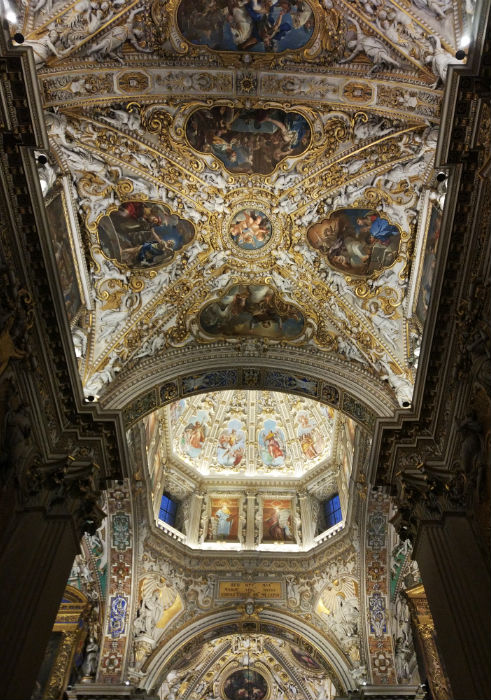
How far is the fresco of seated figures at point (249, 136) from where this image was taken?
10.7 meters

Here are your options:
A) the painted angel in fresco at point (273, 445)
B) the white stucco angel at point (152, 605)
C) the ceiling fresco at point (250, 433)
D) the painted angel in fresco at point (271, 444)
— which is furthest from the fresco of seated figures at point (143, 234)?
the painted angel in fresco at point (273, 445)

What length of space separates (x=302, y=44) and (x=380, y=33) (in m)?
1.34

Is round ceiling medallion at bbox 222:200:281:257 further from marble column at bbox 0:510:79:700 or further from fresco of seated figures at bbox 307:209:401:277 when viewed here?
marble column at bbox 0:510:79:700

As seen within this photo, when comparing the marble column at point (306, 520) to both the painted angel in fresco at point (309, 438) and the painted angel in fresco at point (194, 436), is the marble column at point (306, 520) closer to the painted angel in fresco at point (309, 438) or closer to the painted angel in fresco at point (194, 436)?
the painted angel in fresco at point (309, 438)

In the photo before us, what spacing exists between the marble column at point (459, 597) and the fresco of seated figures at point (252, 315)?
18.7 ft

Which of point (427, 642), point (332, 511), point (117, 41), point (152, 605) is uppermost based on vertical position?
point (332, 511)

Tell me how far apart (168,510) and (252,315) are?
1012 cm

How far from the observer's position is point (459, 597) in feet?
26.9

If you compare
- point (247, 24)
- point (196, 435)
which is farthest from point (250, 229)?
point (196, 435)

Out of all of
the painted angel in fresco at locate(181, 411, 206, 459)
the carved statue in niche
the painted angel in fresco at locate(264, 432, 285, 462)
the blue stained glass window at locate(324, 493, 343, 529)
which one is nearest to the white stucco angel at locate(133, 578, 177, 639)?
the carved statue in niche

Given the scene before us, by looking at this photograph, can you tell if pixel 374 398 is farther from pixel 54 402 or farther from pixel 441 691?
pixel 441 691

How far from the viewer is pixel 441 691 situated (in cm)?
1376

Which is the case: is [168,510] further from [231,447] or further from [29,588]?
[29,588]

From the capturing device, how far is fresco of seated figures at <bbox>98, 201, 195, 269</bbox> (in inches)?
461
